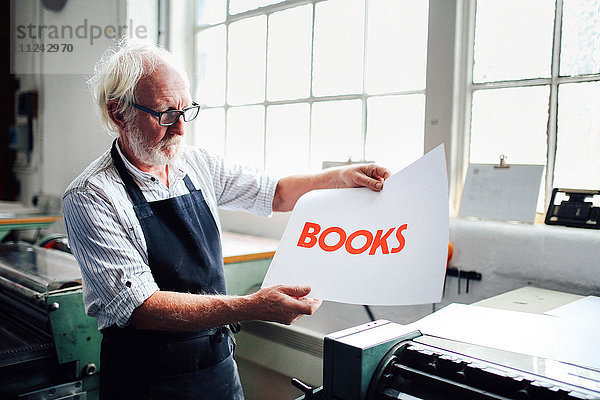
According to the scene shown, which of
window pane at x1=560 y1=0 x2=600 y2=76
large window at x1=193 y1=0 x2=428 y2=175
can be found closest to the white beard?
large window at x1=193 y1=0 x2=428 y2=175

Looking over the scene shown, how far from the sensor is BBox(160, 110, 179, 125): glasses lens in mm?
1246

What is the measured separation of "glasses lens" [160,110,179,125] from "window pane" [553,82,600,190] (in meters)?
1.34

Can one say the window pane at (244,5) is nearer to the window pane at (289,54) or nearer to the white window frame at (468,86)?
the window pane at (289,54)

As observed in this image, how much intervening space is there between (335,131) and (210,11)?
4.30ft

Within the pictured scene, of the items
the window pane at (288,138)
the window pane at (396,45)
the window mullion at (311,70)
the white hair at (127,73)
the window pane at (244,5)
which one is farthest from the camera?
the window pane at (244,5)

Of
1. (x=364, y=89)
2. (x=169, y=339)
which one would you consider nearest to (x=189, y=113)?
(x=169, y=339)

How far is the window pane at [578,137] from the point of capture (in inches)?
65.9

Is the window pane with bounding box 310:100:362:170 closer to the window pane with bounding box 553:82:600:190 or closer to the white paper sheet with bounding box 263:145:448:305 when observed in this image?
the window pane with bounding box 553:82:600:190

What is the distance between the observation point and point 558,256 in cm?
154

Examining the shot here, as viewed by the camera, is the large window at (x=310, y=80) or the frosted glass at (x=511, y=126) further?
the large window at (x=310, y=80)

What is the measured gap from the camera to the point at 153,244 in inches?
48.5

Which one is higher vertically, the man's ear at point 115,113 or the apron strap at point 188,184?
the man's ear at point 115,113

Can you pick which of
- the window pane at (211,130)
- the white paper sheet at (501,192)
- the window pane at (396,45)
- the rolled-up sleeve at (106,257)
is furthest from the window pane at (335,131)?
the rolled-up sleeve at (106,257)

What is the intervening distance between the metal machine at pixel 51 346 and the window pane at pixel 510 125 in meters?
1.54
